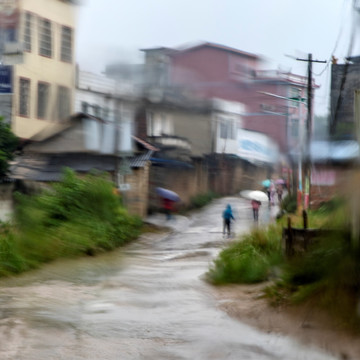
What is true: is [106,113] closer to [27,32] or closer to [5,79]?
[27,32]

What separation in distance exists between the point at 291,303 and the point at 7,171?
17.2 metres

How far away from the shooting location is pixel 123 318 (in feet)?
36.1

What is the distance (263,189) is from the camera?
1403 inches

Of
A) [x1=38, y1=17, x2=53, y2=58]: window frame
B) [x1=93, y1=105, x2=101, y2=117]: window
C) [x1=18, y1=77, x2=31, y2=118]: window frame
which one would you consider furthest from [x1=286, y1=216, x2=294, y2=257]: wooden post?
[x1=38, y1=17, x2=53, y2=58]: window frame

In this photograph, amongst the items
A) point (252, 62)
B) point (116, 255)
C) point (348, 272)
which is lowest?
point (116, 255)

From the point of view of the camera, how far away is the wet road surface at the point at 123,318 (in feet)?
29.3

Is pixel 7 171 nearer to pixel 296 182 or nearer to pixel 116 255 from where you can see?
pixel 116 255

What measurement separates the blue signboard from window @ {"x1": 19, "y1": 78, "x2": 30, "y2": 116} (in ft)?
47.6

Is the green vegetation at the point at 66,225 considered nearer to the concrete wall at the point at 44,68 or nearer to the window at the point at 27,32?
the concrete wall at the point at 44,68

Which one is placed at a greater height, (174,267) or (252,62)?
(252,62)

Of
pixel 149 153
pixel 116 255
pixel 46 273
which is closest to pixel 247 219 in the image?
pixel 149 153

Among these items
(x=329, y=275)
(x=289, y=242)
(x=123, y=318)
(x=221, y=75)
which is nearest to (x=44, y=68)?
(x=221, y=75)

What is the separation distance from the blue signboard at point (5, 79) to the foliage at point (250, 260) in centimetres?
567

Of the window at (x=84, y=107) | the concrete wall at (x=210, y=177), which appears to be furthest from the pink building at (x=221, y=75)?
the window at (x=84, y=107)
